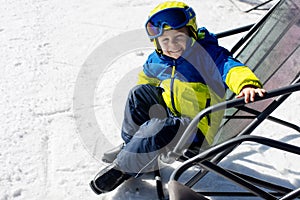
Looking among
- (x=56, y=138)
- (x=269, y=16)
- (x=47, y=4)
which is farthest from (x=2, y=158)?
(x=47, y=4)

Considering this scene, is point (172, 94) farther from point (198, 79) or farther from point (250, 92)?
point (250, 92)

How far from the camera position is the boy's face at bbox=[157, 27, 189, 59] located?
222 cm

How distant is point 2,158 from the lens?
2.61m

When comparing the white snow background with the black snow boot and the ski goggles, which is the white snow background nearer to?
the black snow boot

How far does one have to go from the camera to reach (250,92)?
177 cm

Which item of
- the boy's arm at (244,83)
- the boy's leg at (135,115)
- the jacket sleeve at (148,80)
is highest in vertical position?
the boy's arm at (244,83)

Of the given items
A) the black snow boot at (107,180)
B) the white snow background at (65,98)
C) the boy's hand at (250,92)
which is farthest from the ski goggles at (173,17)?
the white snow background at (65,98)

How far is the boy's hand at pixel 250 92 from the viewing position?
5.65ft

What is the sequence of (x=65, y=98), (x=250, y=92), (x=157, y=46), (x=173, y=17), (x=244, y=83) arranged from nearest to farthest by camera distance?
(x=250, y=92)
(x=244, y=83)
(x=173, y=17)
(x=157, y=46)
(x=65, y=98)

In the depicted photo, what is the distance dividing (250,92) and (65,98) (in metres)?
1.80

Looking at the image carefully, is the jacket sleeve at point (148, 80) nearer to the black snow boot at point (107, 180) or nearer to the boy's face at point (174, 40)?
the boy's face at point (174, 40)

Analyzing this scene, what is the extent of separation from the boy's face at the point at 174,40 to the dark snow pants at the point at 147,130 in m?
0.26

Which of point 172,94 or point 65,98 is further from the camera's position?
point 65,98

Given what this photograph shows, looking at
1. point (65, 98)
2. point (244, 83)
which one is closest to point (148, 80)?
point (244, 83)
